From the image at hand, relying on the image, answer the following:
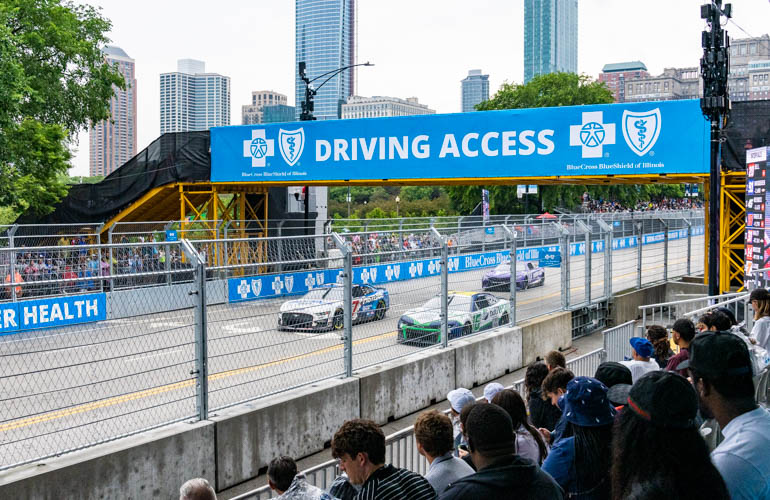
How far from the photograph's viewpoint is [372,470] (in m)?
4.09

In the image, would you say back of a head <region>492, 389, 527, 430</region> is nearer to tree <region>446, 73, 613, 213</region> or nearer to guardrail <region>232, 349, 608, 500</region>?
guardrail <region>232, 349, 608, 500</region>

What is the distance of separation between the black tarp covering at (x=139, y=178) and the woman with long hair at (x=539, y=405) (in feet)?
66.9

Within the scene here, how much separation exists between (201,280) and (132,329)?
31.2 inches

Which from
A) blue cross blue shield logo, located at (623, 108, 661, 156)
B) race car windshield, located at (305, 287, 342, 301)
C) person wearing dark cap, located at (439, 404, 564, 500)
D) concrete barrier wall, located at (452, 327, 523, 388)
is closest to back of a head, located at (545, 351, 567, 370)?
race car windshield, located at (305, 287, 342, 301)

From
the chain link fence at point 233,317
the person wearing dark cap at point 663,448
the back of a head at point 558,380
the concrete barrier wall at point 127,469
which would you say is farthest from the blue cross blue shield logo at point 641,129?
the person wearing dark cap at point 663,448

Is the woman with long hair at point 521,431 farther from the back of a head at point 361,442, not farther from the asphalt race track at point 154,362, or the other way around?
the asphalt race track at point 154,362

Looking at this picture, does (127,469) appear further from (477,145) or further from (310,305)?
(477,145)

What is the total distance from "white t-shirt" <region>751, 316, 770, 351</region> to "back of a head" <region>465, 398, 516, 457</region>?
5323mm

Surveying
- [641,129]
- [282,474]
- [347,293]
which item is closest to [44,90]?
[641,129]

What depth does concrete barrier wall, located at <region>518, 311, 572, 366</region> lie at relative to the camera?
14.1 m

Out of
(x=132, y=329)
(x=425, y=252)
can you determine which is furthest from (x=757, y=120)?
(x=132, y=329)

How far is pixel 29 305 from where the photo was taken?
646cm

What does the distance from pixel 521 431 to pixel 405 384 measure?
20.1ft

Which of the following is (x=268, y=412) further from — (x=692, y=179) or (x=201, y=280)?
(x=692, y=179)
